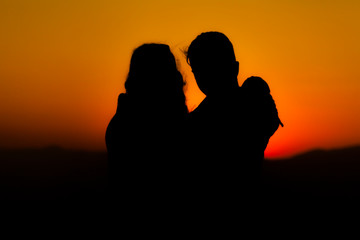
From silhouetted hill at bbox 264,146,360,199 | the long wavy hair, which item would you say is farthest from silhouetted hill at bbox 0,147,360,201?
the long wavy hair

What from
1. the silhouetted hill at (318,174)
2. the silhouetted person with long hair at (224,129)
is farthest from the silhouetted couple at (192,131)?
the silhouetted hill at (318,174)

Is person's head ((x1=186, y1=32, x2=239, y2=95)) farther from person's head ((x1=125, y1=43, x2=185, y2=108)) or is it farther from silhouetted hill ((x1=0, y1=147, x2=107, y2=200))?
silhouetted hill ((x1=0, y1=147, x2=107, y2=200))

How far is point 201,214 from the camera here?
100 cm

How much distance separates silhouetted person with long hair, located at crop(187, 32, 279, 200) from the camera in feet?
3.17

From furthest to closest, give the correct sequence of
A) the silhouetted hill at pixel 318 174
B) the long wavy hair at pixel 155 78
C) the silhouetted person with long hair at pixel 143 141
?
1. the silhouetted hill at pixel 318 174
2. the long wavy hair at pixel 155 78
3. the silhouetted person with long hair at pixel 143 141

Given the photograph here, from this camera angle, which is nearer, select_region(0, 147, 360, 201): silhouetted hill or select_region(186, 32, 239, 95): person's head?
select_region(186, 32, 239, 95): person's head

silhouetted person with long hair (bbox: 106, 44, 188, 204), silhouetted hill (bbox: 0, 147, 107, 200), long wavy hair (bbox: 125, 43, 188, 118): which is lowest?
silhouetted hill (bbox: 0, 147, 107, 200)

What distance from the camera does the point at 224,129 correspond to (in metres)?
1.00

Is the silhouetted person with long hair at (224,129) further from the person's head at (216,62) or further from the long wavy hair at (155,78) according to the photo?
the long wavy hair at (155,78)

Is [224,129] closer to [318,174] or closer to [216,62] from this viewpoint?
[216,62]

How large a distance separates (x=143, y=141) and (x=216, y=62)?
13.2 inches

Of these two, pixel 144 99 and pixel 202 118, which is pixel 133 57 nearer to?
pixel 144 99

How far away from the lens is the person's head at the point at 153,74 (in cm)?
126

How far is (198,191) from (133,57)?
0.55 metres
